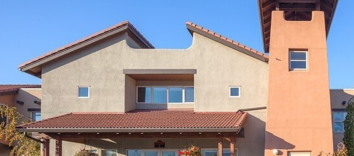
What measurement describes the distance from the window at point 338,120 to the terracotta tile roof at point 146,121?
536 centimetres

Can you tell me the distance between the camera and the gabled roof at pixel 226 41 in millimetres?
21047

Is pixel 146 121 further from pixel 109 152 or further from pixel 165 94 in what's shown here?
pixel 165 94

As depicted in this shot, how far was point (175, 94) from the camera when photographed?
22922mm

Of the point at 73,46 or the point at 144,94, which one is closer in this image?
the point at 73,46

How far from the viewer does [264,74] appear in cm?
2133

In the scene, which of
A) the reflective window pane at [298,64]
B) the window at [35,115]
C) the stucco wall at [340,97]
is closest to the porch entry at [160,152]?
the reflective window pane at [298,64]

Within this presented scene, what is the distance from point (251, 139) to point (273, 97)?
9.22 ft

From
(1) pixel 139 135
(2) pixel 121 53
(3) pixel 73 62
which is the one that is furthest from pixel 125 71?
(1) pixel 139 135

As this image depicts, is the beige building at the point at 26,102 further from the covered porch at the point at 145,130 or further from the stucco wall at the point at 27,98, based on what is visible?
the covered porch at the point at 145,130

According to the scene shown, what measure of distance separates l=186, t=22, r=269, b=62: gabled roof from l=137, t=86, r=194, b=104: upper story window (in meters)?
3.20

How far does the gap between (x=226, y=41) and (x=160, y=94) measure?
4.66m

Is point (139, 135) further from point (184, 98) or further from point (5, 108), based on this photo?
point (5, 108)

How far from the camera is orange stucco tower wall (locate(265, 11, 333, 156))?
1909cm

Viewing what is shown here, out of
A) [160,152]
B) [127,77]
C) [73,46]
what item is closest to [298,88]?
[160,152]
